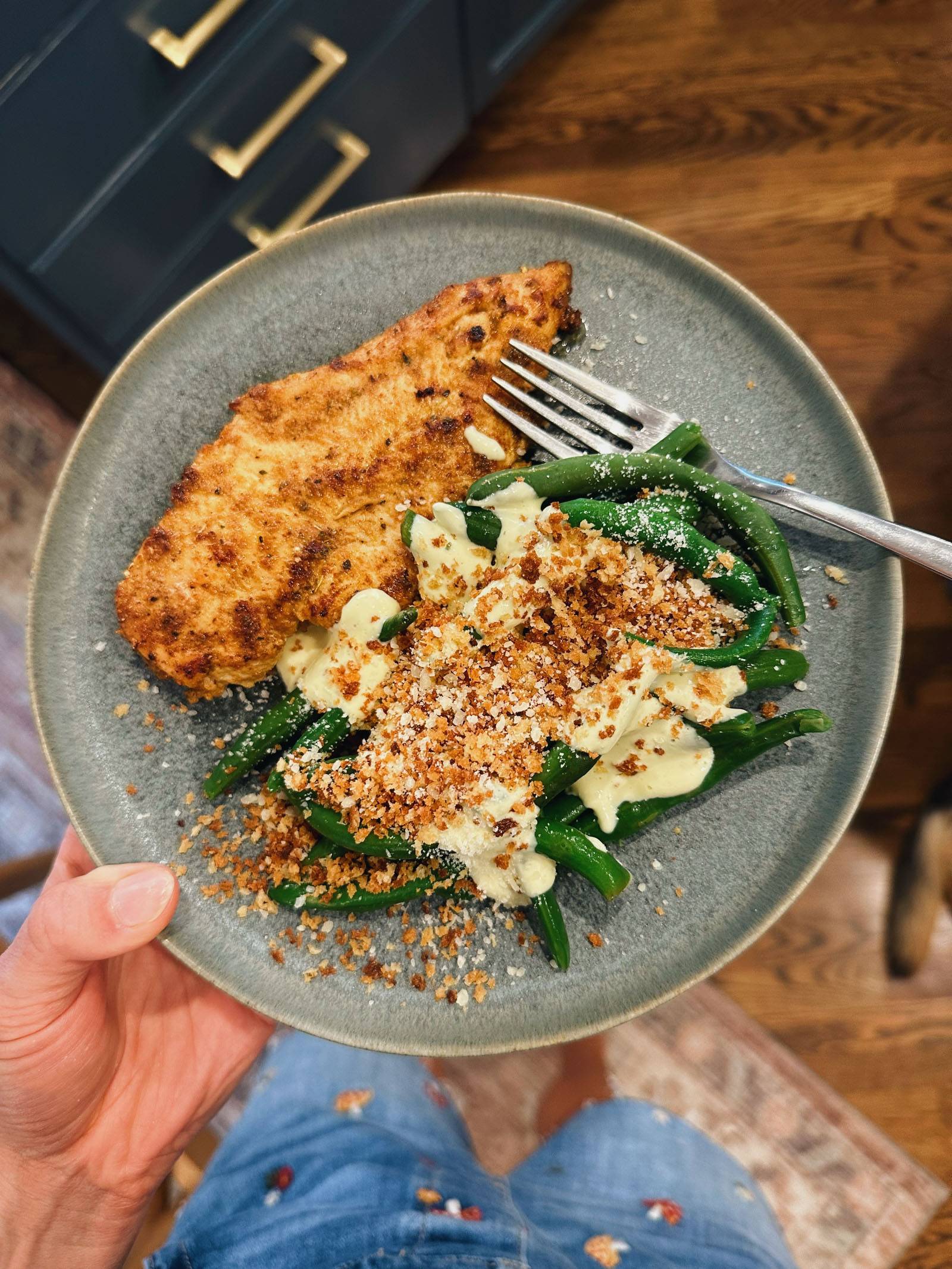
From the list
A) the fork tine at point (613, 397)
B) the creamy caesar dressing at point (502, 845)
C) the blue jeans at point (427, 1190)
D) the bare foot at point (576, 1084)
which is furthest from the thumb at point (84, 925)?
the bare foot at point (576, 1084)

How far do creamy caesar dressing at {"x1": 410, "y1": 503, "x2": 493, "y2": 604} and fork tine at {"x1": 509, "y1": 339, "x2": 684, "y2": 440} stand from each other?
36cm

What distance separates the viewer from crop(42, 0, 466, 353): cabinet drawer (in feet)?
6.81

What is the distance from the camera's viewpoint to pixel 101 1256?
6.02 ft

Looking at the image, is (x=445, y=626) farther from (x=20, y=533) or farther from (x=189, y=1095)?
(x=20, y=533)

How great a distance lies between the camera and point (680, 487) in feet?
5.40

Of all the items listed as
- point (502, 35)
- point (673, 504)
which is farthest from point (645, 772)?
point (502, 35)

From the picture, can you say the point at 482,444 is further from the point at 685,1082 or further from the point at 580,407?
the point at 685,1082

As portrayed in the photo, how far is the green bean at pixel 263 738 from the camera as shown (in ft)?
5.45

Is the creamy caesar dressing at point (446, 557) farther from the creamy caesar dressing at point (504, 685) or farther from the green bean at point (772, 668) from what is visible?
the green bean at point (772, 668)

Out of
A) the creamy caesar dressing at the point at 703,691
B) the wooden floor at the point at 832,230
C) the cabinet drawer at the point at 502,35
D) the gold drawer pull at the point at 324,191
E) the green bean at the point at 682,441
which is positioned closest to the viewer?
the creamy caesar dressing at the point at 703,691

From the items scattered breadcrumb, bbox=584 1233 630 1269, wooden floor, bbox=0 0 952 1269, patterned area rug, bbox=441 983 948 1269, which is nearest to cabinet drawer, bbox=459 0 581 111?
wooden floor, bbox=0 0 952 1269

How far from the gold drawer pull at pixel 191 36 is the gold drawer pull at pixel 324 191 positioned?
1.48 feet

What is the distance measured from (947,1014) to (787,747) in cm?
149

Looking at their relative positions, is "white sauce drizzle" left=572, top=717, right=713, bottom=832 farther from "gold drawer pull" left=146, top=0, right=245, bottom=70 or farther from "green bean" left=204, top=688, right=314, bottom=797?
"gold drawer pull" left=146, top=0, right=245, bottom=70
